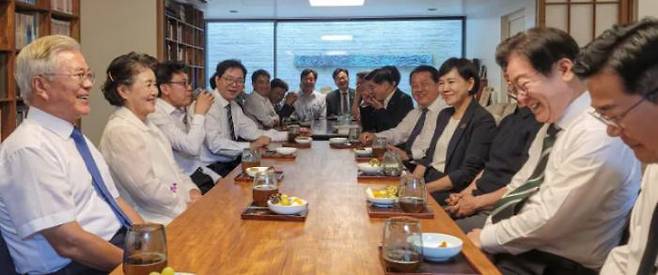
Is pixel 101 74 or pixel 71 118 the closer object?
pixel 71 118

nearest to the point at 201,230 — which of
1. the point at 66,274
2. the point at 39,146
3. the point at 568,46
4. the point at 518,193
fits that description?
the point at 66,274

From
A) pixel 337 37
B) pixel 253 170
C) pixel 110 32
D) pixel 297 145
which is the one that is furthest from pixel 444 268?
pixel 337 37

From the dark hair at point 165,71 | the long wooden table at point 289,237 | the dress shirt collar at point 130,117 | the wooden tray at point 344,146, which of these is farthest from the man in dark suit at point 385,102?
the dress shirt collar at point 130,117

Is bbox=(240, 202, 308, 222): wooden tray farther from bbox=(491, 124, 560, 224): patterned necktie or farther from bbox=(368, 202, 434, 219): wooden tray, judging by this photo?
bbox=(491, 124, 560, 224): patterned necktie

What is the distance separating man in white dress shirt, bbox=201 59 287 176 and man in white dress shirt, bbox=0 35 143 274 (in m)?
2.15

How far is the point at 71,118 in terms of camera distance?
6.77ft

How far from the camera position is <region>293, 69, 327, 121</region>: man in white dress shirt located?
26.2ft

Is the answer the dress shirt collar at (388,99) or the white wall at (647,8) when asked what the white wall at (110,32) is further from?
the white wall at (647,8)

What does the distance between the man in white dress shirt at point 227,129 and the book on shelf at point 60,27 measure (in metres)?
1.33

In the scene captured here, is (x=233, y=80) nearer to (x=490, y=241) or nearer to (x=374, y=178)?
(x=374, y=178)

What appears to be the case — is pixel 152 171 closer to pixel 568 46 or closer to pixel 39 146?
pixel 39 146

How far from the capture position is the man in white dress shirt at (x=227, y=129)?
444 cm

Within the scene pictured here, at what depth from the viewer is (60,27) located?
4992mm

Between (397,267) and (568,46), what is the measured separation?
1.14 metres
